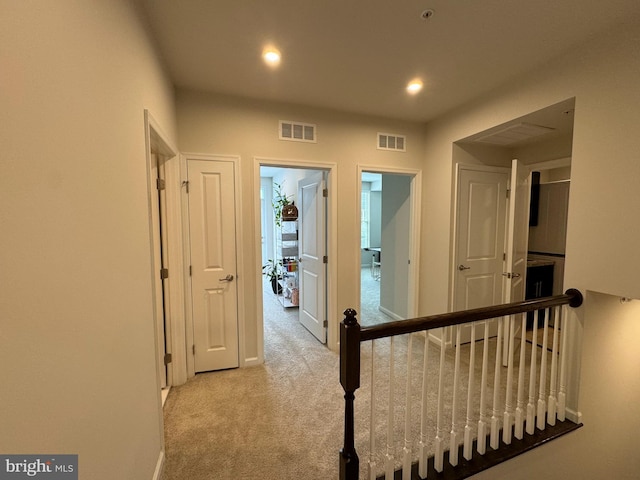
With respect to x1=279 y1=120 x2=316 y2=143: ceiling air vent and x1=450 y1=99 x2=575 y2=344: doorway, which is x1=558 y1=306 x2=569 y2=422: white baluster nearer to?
x1=450 y1=99 x2=575 y2=344: doorway

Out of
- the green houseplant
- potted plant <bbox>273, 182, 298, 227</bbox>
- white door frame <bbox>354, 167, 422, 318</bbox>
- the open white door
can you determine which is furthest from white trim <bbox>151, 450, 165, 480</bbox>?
the green houseplant

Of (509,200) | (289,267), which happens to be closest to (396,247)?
(509,200)

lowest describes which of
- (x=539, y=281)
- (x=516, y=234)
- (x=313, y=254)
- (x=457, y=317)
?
(x=539, y=281)

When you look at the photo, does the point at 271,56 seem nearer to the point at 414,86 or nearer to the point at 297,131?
the point at 297,131

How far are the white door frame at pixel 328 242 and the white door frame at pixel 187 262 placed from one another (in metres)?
0.15

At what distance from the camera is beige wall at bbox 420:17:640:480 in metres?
1.77

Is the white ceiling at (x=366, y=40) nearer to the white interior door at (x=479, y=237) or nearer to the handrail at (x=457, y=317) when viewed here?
the white interior door at (x=479, y=237)

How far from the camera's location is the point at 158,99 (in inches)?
76.4

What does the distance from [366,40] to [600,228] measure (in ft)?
6.63

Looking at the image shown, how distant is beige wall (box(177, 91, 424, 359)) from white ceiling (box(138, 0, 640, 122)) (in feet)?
0.63

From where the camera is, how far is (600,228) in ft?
6.24

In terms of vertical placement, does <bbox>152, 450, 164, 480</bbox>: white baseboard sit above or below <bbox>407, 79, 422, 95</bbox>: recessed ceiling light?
below

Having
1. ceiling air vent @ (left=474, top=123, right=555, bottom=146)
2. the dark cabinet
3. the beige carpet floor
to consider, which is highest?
ceiling air vent @ (left=474, top=123, right=555, bottom=146)

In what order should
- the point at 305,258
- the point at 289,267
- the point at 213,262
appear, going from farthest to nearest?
the point at 289,267
the point at 305,258
the point at 213,262
